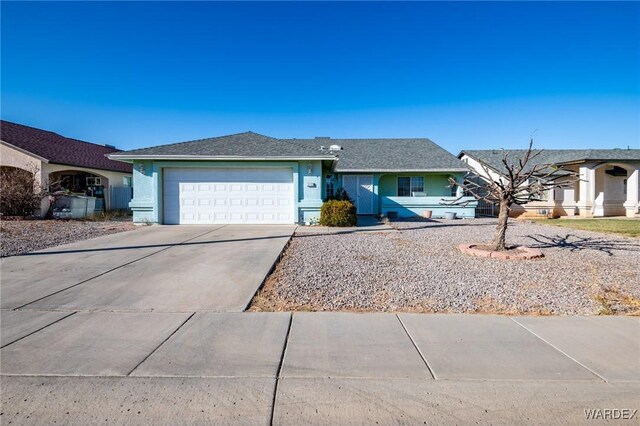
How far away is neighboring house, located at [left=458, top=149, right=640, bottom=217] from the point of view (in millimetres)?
20188

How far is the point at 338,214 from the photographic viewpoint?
541 inches

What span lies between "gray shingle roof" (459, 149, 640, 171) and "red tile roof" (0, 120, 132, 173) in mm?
21962

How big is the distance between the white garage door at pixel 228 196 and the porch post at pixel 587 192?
18.7 m

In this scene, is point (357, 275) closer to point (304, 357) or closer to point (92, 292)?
point (304, 357)

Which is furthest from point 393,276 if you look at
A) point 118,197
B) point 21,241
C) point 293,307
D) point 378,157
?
point 118,197

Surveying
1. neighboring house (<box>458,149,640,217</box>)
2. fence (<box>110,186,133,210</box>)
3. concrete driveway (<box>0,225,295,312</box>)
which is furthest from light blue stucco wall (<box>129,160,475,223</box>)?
neighboring house (<box>458,149,640,217</box>)

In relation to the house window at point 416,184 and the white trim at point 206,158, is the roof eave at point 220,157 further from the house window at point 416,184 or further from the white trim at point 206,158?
the house window at point 416,184

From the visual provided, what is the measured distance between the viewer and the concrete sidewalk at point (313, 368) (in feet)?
8.66

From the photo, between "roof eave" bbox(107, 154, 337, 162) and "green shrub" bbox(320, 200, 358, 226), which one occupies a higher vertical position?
"roof eave" bbox(107, 154, 337, 162)

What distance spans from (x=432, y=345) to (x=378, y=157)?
61.3 ft

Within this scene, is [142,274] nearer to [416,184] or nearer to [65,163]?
[65,163]

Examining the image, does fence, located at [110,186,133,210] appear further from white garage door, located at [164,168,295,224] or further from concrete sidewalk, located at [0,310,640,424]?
concrete sidewalk, located at [0,310,640,424]

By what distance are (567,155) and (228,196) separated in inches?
921

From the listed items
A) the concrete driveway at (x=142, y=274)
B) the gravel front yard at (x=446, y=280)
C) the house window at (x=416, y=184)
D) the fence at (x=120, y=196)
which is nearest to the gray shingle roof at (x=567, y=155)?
the house window at (x=416, y=184)
